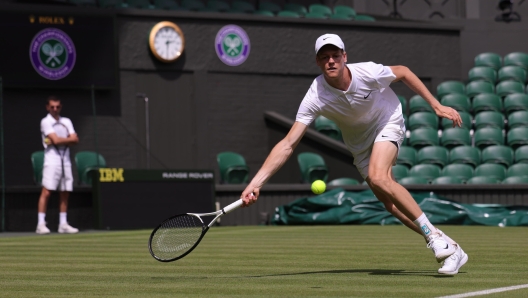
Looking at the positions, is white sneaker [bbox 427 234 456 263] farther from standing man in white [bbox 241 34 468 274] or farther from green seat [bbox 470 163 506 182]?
green seat [bbox 470 163 506 182]

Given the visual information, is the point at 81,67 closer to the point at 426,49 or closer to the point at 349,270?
the point at 426,49

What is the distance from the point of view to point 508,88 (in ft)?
76.3

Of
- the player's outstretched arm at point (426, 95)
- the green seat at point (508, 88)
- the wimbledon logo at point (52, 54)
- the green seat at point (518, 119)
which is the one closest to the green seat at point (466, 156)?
the green seat at point (518, 119)

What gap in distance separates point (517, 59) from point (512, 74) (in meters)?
0.75

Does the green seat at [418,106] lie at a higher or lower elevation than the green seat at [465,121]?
higher

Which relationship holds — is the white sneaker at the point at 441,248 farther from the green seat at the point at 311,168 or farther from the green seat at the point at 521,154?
the green seat at the point at 521,154

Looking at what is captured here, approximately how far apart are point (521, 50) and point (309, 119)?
19540 millimetres

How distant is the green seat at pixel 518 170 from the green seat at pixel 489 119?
2.13 m

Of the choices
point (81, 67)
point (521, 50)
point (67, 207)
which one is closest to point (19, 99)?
point (81, 67)

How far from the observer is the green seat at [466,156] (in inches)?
828

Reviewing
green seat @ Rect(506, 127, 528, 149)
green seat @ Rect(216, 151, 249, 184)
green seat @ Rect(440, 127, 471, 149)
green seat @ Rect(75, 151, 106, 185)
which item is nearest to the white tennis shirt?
green seat @ Rect(75, 151, 106, 185)

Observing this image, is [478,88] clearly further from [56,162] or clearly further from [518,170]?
[56,162]

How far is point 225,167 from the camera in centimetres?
2033

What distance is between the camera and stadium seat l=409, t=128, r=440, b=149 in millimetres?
21750
